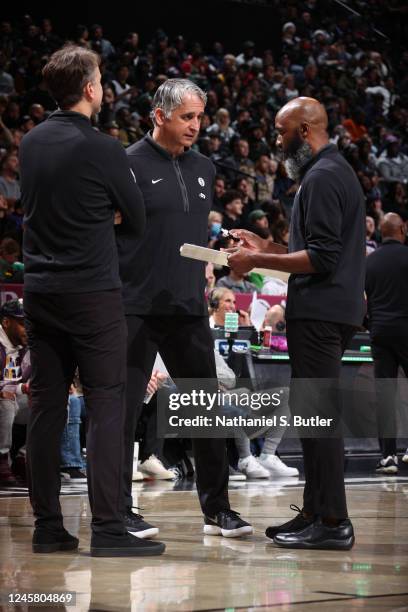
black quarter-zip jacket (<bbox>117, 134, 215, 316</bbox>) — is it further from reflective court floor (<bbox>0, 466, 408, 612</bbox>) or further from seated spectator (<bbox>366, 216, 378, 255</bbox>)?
seated spectator (<bbox>366, 216, 378, 255</bbox>)

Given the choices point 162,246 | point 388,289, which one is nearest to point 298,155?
point 162,246

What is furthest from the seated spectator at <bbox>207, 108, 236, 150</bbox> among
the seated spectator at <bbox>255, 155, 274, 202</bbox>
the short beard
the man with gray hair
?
the short beard

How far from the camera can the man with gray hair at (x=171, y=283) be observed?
4.20 m

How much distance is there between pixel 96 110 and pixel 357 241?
1.22 metres

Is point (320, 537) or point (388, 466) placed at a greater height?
point (320, 537)

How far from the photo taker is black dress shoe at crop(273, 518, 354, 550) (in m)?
3.91

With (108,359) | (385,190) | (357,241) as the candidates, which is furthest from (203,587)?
(385,190)

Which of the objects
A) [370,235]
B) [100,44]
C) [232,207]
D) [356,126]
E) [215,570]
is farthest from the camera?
[356,126]

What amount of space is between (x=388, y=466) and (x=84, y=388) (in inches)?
179

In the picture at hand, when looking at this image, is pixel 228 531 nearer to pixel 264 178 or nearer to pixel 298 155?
pixel 298 155

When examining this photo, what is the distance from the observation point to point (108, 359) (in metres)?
3.62

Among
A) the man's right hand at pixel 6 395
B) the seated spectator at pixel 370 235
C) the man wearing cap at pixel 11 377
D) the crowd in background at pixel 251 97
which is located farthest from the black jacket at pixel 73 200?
the seated spectator at pixel 370 235

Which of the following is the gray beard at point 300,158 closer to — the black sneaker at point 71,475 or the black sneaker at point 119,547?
the black sneaker at point 119,547

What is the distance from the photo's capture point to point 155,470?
23.3 ft
